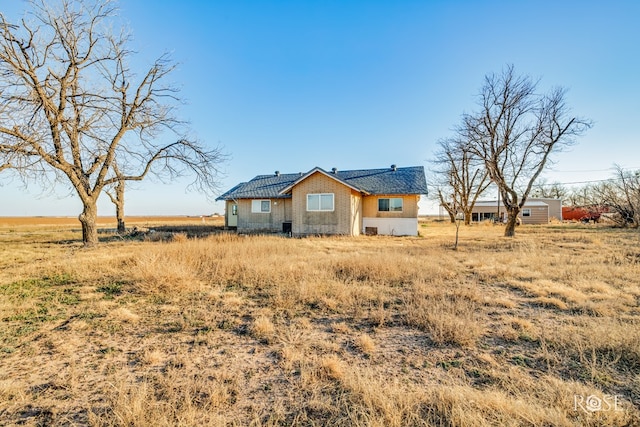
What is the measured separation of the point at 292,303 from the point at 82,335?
3229 mm

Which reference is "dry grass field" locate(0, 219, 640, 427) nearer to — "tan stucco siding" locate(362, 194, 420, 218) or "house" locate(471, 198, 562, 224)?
"tan stucco siding" locate(362, 194, 420, 218)

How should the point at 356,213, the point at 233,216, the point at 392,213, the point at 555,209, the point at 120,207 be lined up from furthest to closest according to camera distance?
the point at 555,209, the point at 233,216, the point at 120,207, the point at 392,213, the point at 356,213

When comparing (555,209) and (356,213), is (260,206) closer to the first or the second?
(356,213)

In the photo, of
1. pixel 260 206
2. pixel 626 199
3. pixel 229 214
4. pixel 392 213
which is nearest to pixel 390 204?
pixel 392 213

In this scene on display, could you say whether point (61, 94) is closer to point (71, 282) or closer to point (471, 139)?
point (71, 282)

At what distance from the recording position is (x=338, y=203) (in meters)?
18.2

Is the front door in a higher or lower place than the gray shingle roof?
lower

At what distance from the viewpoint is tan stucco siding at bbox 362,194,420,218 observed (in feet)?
63.4

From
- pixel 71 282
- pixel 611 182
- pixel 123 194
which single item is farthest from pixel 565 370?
pixel 611 182

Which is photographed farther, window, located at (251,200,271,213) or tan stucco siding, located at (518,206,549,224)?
tan stucco siding, located at (518,206,549,224)

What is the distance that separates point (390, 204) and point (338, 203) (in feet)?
13.5

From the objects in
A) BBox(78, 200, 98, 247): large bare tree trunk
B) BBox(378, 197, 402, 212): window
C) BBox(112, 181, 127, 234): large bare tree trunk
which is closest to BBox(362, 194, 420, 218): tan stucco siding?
BBox(378, 197, 402, 212): window

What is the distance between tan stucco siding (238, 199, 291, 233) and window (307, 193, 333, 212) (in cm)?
349

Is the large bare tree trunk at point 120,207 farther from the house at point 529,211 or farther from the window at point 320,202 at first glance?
the house at point 529,211
